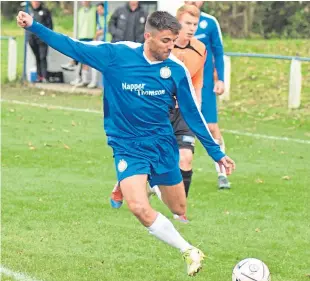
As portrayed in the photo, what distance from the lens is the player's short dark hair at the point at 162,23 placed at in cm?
709

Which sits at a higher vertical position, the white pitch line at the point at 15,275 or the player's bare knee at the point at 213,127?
the player's bare knee at the point at 213,127

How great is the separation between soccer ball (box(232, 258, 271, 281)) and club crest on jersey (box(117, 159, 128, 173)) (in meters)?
1.12

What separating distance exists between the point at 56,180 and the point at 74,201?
4.24 ft

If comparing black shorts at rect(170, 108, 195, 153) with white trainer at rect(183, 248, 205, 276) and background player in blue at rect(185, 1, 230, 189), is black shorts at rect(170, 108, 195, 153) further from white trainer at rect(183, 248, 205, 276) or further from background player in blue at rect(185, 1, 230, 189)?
white trainer at rect(183, 248, 205, 276)

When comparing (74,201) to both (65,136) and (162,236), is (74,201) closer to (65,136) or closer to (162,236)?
(162,236)

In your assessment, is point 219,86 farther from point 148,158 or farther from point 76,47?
point 76,47

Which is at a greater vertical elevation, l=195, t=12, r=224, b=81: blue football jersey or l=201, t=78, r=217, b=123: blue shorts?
l=195, t=12, r=224, b=81: blue football jersey

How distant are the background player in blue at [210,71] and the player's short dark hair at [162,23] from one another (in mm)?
3859

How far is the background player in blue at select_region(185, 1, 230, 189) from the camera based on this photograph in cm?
1103

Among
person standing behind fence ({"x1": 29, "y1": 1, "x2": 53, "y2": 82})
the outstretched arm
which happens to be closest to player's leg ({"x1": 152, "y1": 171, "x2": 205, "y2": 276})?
the outstretched arm

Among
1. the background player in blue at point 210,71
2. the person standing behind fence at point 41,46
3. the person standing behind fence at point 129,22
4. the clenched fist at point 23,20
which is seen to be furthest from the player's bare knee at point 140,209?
the person standing behind fence at point 41,46

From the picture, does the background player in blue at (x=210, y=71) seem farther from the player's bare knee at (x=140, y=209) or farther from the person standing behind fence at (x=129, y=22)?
the person standing behind fence at (x=129, y=22)

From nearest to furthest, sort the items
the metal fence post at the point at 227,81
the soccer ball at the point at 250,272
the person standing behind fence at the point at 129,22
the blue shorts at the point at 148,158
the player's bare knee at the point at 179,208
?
the soccer ball at the point at 250,272, the blue shorts at the point at 148,158, the player's bare knee at the point at 179,208, the metal fence post at the point at 227,81, the person standing behind fence at the point at 129,22

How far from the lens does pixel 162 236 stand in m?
7.06
